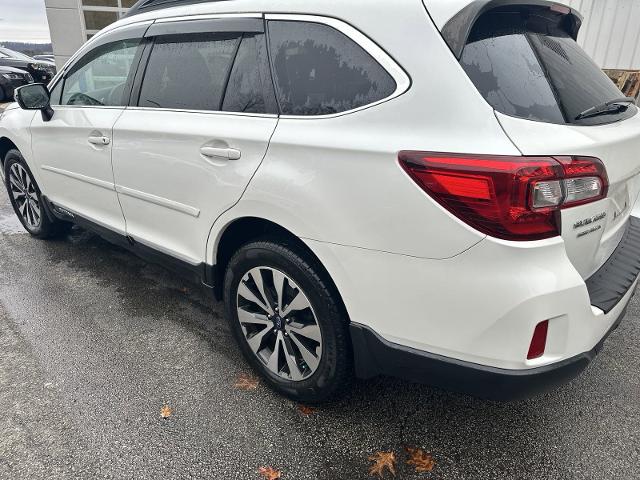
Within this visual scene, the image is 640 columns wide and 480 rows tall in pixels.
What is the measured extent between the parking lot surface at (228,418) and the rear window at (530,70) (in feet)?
4.62

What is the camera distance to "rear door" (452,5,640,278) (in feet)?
5.14

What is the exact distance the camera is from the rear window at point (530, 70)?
161 centimetres

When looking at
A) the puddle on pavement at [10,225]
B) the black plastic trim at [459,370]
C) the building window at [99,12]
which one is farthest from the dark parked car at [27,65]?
the black plastic trim at [459,370]

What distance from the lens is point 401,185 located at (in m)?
1.61

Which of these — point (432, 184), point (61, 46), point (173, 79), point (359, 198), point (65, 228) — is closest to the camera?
point (432, 184)

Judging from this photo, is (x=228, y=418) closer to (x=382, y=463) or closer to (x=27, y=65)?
(x=382, y=463)

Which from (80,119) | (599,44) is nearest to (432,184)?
(80,119)

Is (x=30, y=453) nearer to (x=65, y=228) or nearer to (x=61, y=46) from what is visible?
(x=65, y=228)

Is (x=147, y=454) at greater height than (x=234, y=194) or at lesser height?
lesser

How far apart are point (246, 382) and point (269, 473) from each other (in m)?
0.62

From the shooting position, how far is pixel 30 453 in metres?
2.06

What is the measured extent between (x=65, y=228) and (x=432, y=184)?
398 centimetres

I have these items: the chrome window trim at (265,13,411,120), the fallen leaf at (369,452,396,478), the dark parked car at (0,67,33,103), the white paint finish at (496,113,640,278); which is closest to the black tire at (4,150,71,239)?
the chrome window trim at (265,13,411,120)

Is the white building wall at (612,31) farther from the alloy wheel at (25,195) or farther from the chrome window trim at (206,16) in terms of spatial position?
the alloy wheel at (25,195)
